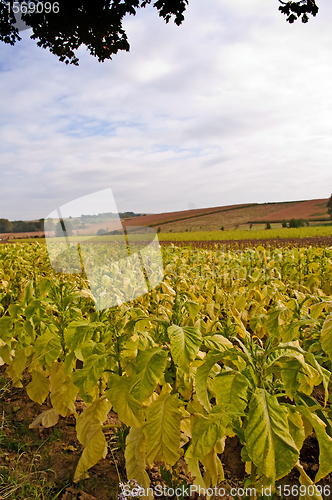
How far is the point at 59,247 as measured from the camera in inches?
233

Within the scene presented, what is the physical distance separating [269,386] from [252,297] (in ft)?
8.82

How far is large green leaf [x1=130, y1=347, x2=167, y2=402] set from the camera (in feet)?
4.18

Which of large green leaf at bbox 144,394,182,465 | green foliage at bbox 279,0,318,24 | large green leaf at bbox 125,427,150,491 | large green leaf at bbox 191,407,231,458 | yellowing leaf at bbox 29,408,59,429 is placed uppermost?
green foliage at bbox 279,0,318,24

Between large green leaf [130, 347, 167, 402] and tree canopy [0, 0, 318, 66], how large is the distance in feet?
10.9

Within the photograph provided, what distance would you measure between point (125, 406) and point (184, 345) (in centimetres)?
49

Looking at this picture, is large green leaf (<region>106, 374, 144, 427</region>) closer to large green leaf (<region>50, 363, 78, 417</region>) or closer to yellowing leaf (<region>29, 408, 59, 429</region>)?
large green leaf (<region>50, 363, 78, 417</region>)

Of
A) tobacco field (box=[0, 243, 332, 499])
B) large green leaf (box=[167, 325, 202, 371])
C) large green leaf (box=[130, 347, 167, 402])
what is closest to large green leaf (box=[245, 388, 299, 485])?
tobacco field (box=[0, 243, 332, 499])

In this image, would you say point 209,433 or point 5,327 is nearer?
point 209,433

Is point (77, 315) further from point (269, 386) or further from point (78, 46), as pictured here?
point (78, 46)

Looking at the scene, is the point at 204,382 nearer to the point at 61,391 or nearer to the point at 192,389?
the point at 192,389

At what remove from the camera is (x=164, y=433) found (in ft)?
4.33

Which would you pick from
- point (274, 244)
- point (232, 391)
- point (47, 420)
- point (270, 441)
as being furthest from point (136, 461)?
point (274, 244)

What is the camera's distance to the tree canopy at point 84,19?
116 inches

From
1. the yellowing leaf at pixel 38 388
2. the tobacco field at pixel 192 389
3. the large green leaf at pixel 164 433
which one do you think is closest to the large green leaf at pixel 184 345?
the tobacco field at pixel 192 389
